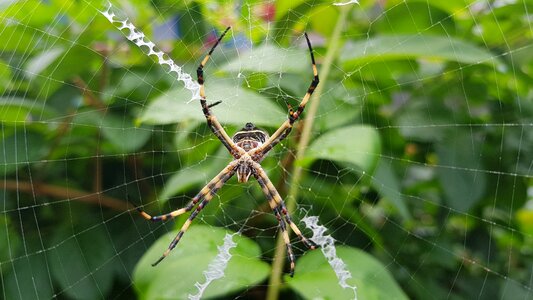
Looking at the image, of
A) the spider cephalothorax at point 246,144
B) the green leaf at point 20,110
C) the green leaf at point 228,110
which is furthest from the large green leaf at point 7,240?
the spider cephalothorax at point 246,144

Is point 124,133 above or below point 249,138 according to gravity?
above

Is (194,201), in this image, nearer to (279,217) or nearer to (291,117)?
(279,217)

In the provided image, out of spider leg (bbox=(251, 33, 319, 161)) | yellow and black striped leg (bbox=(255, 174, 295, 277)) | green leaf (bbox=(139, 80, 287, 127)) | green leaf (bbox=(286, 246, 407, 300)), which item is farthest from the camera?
spider leg (bbox=(251, 33, 319, 161))

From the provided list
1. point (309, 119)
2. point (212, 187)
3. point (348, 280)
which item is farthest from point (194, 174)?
point (348, 280)

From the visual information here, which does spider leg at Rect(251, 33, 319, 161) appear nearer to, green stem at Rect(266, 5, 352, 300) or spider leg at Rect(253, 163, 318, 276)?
green stem at Rect(266, 5, 352, 300)

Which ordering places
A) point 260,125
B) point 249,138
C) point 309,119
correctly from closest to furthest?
point 260,125
point 309,119
point 249,138

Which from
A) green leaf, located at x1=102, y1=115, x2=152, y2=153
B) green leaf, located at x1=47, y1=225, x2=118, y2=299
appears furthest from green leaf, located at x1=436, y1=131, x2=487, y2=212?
green leaf, located at x1=47, y1=225, x2=118, y2=299

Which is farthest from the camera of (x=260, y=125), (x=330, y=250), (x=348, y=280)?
(x=260, y=125)
